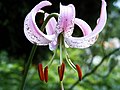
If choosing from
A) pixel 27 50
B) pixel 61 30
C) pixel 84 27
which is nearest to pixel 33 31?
pixel 61 30

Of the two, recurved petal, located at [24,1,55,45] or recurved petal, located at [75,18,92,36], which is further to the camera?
recurved petal, located at [75,18,92,36]

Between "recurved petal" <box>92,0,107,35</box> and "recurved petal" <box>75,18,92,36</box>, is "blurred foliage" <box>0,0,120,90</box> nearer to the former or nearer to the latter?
"recurved petal" <box>75,18,92,36</box>

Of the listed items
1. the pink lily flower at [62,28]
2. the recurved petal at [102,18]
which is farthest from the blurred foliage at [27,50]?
the recurved petal at [102,18]

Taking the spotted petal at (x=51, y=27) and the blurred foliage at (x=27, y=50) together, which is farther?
the blurred foliage at (x=27, y=50)

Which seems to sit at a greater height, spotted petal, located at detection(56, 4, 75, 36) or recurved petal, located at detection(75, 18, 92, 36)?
spotted petal, located at detection(56, 4, 75, 36)

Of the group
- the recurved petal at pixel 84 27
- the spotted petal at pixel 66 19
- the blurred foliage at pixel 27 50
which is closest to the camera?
the spotted petal at pixel 66 19

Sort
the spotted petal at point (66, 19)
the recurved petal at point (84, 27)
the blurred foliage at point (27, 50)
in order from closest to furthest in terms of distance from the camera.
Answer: the spotted petal at point (66, 19) → the recurved petal at point (84, 27) → the blurred foliage at point (27, 50)

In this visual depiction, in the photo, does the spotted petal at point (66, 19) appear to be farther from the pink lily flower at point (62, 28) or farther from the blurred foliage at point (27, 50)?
the blurred foliage at point (27, 50)

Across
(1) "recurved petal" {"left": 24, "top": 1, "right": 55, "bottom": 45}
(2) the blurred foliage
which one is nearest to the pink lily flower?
(1) "recurved petal" {"left": 24, "top": 1, "right": 55, "bottom": 45}
